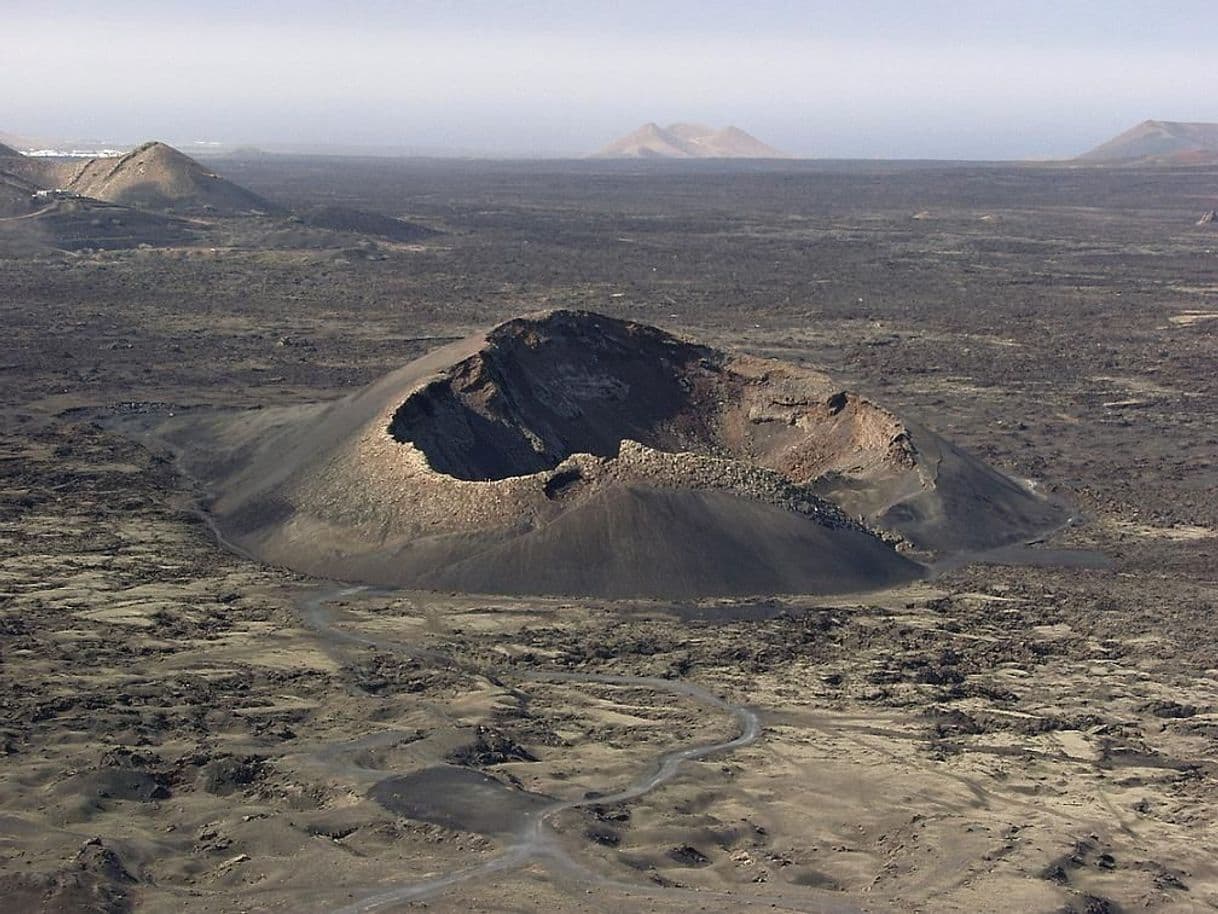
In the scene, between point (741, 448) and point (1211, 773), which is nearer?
point (1211, 773)

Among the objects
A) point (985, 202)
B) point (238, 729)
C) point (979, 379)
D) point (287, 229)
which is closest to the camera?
point (238, 729)

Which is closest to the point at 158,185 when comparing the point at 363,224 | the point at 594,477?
the point at 363,224

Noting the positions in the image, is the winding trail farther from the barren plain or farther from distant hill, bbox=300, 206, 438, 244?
distant hill, bbox=300, 206, 438, 244

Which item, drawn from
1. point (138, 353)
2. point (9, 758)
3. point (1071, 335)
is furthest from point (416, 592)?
point (1071, 335)

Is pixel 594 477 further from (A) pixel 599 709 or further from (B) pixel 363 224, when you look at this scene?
(B) pixel 363 224

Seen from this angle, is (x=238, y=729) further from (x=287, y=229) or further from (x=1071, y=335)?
(x=287, y=229)

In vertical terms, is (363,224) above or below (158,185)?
below

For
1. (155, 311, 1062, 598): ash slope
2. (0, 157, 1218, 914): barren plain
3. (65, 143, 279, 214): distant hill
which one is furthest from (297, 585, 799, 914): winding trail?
(65, 143, 279, 214): distant hill
